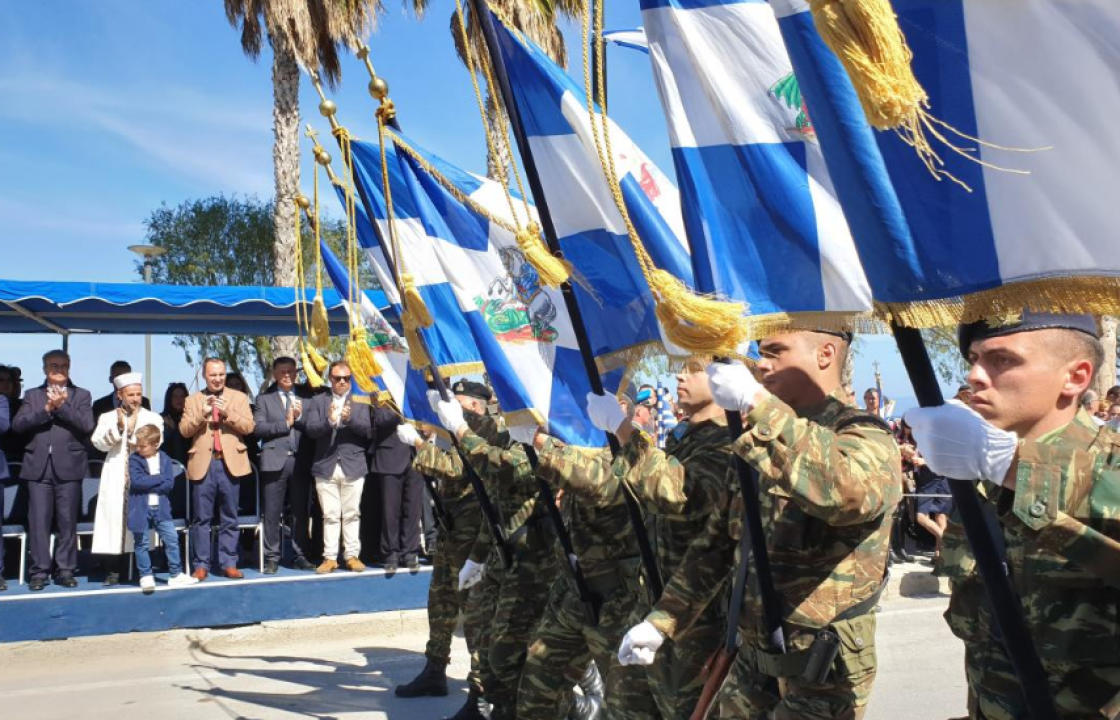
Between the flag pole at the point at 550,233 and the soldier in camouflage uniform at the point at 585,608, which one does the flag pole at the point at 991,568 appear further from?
the soldier in camouflage uniform at the point at 585,608

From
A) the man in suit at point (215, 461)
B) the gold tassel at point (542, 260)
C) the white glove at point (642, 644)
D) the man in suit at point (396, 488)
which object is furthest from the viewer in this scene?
the man in suit at point (396, 488)

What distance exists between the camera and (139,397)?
9047mm

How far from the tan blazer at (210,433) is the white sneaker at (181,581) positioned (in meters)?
0.87

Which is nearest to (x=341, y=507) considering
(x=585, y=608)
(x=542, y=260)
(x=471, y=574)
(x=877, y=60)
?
(x=471, y=574)

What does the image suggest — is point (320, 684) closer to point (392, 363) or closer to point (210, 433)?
point (392, 363)

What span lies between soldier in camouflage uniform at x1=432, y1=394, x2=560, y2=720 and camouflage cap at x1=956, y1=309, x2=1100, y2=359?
141 inches

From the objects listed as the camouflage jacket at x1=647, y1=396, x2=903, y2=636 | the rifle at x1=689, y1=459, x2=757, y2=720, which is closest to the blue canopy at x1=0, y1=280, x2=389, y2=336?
the camouflage jacket at x1=647, y1=396, x2=903, y2=636

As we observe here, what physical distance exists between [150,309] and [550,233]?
7123 mm

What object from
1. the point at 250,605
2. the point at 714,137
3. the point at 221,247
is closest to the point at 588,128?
the point at 714,137

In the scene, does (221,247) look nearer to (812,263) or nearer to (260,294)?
(260,294)

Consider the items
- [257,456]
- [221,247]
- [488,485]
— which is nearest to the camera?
[488,485]

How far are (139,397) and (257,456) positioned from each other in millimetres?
1380

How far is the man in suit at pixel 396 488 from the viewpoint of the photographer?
974 cm

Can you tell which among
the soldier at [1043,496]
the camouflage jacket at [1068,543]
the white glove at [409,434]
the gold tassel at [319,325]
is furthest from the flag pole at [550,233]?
the gold tassel at [319,325]
